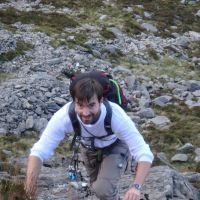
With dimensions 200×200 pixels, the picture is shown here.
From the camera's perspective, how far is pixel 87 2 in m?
25.4

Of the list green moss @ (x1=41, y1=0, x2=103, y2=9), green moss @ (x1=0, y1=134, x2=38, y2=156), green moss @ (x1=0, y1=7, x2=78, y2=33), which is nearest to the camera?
green moss @ (x1=0, y1=134, x2=38, y2=156)

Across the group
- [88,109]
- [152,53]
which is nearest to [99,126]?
[88,109]

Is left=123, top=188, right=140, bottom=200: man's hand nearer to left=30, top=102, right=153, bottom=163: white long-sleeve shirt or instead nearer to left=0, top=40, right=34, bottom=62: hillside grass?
left=30, top=102, right=153, bottom=163: white long-sleeve shirt

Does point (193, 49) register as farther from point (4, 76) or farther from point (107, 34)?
point (4, 76)

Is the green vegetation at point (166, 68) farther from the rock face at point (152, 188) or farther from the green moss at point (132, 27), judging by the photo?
the rock face at point (152, 188)

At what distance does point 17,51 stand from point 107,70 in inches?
124

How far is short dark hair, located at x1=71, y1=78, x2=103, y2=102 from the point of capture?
5102 millimetres

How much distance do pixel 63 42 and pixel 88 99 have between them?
14.6 metres

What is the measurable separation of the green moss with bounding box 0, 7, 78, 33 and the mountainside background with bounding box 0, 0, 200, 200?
0.14 feet

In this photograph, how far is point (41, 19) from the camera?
2194cm

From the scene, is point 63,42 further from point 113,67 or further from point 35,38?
point 113,67

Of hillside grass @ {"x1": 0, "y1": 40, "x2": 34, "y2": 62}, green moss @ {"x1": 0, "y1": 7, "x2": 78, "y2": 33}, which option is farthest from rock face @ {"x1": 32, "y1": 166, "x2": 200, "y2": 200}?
green moss @ {"x1": 0, "y1": 7, "x2": 78, "y2": 33}

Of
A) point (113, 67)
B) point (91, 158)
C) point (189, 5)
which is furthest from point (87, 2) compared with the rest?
point (91, 158)

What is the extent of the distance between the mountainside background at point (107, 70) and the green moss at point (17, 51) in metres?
0.03
